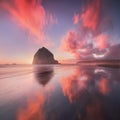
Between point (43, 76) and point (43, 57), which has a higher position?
point (43, 57)

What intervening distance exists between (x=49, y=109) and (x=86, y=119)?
1421mm

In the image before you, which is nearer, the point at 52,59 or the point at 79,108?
the point at 79,108

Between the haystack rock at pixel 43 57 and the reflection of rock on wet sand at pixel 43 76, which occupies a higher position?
the haystack rock at pixel 43 57

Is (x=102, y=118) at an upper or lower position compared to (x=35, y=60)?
lower

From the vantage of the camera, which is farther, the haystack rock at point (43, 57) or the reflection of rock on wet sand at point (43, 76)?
the haystack rock at point (43, 57)

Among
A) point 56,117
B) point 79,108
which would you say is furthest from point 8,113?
point 79,108

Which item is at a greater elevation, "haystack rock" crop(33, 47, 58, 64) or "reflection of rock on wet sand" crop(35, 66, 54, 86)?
"haystack rock" crop(33, 47, 58, 64)

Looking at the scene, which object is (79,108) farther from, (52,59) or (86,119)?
(52,59)

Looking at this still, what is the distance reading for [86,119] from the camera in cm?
345

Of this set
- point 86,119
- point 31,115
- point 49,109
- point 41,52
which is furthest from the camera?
point 41,52

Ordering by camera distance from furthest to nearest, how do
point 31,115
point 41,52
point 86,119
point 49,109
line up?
point 41,52, point 49,109, point 31,115, point 86,119

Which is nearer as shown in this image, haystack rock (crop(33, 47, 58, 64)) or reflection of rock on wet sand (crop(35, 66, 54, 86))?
reflection of rock on wet sand (crop(35, 66, 54, 86))

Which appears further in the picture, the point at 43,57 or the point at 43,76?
the point at 43,57

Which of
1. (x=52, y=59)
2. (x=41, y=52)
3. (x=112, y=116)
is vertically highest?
(x=41, y=52)
